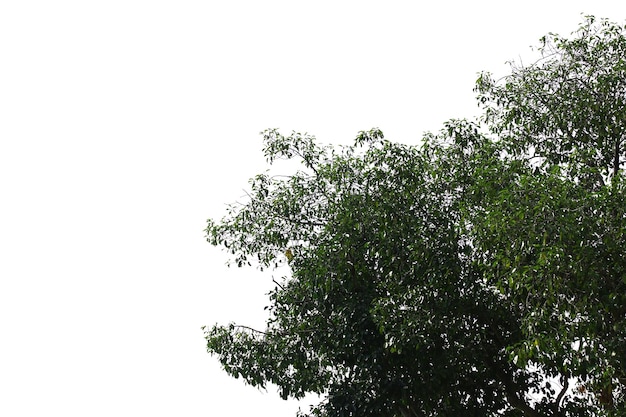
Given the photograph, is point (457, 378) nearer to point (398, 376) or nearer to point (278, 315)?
point (398, 376)

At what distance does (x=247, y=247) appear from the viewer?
10.7 meters

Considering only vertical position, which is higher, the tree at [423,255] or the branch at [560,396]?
the tree at [423,255]

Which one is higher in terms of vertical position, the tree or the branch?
the tree

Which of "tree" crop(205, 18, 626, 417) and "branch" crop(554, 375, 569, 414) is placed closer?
"tree" crop(205, 18, 626, 417)

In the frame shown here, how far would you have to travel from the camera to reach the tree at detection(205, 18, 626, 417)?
28.3 feet

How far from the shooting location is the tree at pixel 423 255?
863cm

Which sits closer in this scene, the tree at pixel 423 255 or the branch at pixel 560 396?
the tree at pixel 423 255

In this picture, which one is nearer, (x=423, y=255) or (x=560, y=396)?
(x=423, y=255)

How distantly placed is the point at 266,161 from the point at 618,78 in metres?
4.21

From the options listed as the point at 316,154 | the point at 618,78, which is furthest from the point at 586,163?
the point at 316,154

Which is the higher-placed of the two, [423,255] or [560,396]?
[423,255]

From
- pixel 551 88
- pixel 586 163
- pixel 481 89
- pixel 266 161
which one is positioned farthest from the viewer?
pixel 266 161

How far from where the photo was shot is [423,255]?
8.60 m

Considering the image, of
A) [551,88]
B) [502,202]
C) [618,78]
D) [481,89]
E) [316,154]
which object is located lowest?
[502,202]
